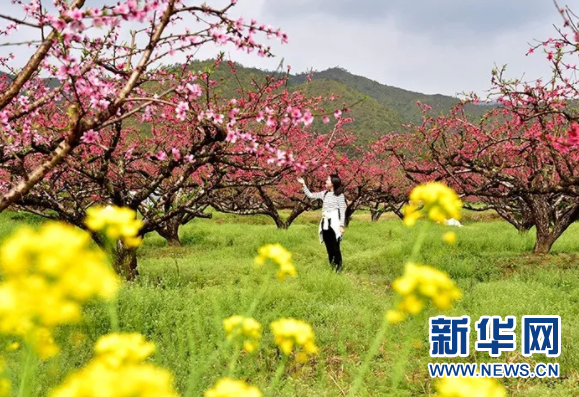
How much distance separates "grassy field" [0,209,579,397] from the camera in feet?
13.9

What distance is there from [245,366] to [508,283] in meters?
5.26

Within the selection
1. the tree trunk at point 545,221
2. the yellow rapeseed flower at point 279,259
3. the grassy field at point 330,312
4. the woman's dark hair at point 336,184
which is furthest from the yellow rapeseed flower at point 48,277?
the tree trunk at point 545,221

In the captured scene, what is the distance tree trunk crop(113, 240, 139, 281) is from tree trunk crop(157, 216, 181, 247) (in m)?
5.64

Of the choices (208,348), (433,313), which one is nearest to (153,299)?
(208,348)

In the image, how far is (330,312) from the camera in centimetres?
611

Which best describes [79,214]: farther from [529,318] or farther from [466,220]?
[466,220]

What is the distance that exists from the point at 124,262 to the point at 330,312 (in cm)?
398

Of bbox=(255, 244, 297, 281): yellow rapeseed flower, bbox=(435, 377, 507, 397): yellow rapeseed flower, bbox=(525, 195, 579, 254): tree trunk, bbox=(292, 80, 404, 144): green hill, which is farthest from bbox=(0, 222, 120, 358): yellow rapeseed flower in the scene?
bbox=(292, 80, 404, 144): green hill

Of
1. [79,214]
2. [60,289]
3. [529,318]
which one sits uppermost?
[60,289]

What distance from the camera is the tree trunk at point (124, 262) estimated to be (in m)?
7.77

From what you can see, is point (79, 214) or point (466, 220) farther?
point (466, 220)

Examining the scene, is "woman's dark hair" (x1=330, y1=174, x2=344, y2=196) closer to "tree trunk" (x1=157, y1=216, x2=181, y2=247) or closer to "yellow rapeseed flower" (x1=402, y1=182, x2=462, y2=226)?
"tree trunk" (x1=157, y1=216, x2=181, y2=247)

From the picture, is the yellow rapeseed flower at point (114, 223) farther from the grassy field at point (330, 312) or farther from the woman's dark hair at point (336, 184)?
the woman's dark hair at point (336, 184)

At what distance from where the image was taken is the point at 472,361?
481 centimetres
